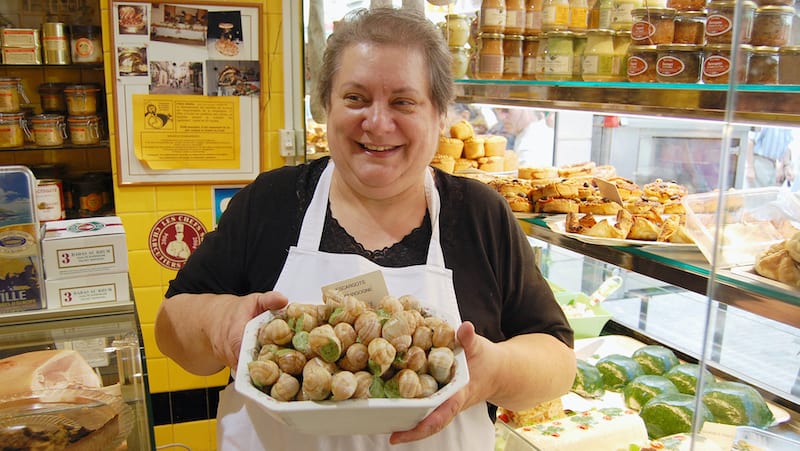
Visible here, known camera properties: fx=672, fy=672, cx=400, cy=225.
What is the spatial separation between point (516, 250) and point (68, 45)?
2.98m

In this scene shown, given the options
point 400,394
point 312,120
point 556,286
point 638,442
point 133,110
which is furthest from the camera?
point 312,120

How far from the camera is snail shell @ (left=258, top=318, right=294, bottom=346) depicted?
1136 mm

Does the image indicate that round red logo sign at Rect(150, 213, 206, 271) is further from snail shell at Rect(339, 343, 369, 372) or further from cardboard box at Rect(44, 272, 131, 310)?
snail shell at Rect(339, 343, 369, 372)

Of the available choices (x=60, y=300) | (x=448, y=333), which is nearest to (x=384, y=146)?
(x=448, y=333)

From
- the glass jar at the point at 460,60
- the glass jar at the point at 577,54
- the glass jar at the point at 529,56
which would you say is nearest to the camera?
the glass jar at the point at 577,54

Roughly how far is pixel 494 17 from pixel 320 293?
1.25 metres

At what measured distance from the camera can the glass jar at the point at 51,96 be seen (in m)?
3.71

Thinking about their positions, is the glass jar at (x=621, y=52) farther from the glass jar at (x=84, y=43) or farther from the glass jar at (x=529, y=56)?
the glass jar at (x=84, y=43)

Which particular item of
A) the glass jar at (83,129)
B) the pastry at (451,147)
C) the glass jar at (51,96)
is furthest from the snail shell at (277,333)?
the glass jar at (51,96)

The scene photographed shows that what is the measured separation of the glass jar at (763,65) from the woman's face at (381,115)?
657 mm

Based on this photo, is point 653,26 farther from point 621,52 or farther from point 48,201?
point 48,201

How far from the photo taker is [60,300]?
170 centimetres

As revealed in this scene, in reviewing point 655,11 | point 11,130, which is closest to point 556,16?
point 655,11

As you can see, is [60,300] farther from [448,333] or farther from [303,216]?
[448,333]
